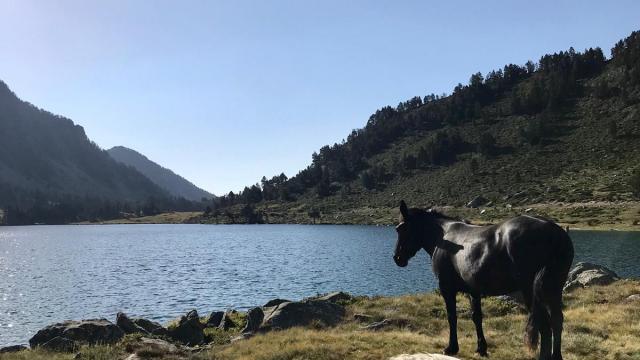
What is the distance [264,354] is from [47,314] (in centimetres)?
3289

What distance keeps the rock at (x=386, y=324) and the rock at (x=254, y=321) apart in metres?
4.75

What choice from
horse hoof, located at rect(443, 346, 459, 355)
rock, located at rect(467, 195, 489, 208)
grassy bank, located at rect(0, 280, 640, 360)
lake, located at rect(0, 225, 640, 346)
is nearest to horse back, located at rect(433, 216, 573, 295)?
horse hoof, located at rect(443, 346, 459, 355)

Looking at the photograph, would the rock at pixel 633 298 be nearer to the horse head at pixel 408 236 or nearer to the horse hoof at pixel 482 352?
the horse hoof at pixel 482 352

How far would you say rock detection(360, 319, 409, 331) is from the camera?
63.2 ft

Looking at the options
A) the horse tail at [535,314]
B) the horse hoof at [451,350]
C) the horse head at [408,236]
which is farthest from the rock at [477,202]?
the horse tail at [535,314]

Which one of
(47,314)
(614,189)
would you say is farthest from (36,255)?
(614,189)

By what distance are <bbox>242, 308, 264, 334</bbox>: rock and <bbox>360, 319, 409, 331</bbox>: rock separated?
15.6 feet

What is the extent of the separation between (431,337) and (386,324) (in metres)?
3.46

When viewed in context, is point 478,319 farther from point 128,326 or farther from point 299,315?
point 128,326

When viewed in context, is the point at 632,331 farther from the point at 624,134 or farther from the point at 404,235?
the point at 624,134

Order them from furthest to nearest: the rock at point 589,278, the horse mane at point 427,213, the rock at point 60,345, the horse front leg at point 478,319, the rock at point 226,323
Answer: the rock at point 589,278, the rock at point 226,323, the rock at point 60,345, the horse mane at point 427,213, the horse front leg at point 478,319

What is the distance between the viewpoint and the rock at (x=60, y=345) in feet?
65.0

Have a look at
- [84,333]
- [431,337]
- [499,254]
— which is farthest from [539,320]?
[84,333]

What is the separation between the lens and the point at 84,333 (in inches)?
840
